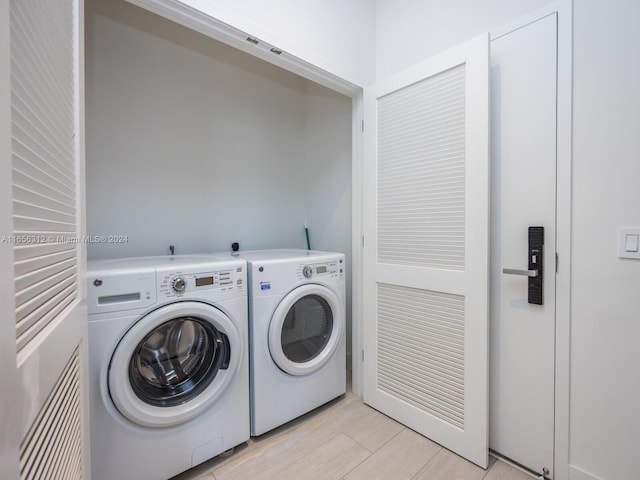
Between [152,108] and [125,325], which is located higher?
[152,108]

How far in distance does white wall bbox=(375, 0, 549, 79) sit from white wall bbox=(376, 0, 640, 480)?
203 mm

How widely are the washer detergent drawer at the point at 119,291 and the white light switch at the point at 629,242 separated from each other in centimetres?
184

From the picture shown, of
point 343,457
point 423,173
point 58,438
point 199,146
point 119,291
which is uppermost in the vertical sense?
point 199,146

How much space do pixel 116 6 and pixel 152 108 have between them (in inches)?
22.2

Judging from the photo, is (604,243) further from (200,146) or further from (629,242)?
(200,146)

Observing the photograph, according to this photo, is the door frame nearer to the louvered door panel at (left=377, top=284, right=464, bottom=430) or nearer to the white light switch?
the white light switch

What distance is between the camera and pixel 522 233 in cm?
136

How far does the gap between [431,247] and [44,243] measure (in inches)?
58.5

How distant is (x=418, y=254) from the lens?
1.60 meters

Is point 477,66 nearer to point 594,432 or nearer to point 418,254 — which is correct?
point 418,254

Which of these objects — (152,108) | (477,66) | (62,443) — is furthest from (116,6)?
(62,443)

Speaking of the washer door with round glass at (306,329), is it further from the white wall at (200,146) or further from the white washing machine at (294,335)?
the white wall at (200,146)

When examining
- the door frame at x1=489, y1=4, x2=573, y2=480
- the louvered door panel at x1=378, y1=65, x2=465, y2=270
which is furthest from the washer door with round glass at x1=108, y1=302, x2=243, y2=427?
the door frame at x1=489, y1=4, x2=573, y2=480

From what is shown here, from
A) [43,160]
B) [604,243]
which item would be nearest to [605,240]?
[604,243]
